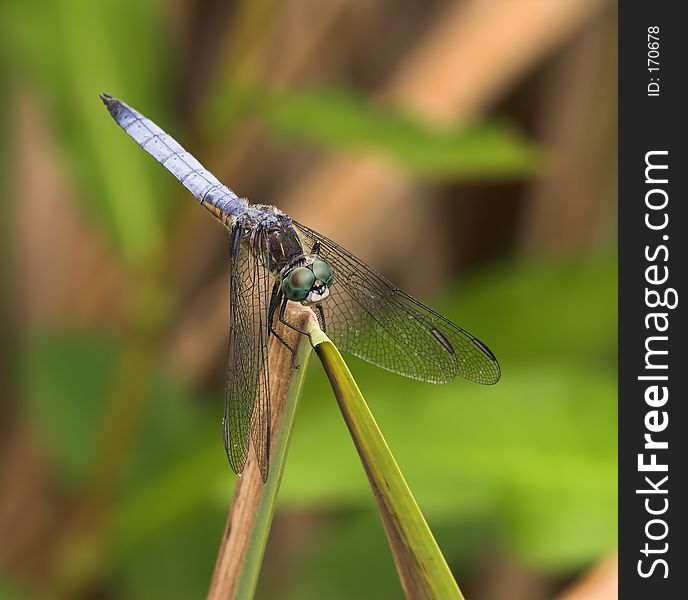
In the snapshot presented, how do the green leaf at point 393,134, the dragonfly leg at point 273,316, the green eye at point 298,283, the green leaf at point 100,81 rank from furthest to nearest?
the green leaf at point 100,81 → the green leaf at point 393,134 → the green eye at point 298,283 → the dragonfly leg at point 273,316

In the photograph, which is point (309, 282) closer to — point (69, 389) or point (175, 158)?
point (175, 158)

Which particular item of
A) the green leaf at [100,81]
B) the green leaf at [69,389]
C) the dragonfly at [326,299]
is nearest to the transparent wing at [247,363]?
the dragonfly at [326,299]

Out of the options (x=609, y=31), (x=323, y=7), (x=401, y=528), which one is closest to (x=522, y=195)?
(x=609, y=31)

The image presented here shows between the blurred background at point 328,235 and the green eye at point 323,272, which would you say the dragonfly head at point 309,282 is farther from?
the blurred background at point 328,235

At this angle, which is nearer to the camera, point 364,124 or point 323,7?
point 364,124

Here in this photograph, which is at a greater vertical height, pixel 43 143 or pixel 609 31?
pixel 609 31

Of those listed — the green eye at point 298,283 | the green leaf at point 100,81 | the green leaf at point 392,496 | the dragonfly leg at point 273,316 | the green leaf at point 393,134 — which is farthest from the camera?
the green leaf at point 100,81
